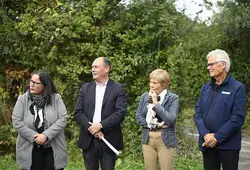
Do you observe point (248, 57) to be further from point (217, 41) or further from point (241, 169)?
point (241, 169)

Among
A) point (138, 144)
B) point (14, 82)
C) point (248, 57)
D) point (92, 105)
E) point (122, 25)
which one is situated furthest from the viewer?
point (248, 57)

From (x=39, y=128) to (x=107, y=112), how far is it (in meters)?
0.85

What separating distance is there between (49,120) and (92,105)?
0.59m

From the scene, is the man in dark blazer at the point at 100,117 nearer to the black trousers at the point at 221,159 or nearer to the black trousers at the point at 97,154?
the black trousers at the point at 97,154

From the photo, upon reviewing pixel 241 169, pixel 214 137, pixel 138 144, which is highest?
pixel 214 137

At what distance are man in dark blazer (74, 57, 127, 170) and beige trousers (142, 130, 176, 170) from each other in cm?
37

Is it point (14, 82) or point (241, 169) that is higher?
point (14, 82)

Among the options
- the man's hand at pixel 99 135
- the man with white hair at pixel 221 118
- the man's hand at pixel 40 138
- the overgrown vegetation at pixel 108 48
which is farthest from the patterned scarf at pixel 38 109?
the overgrown vegetation at pixel 108 48

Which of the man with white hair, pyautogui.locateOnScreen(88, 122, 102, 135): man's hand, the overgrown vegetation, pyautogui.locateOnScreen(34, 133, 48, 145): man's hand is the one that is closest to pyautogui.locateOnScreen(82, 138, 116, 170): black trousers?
pyautogui.locateOnScreen(88, 122, 102, 135): man's hand

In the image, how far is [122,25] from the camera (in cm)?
903

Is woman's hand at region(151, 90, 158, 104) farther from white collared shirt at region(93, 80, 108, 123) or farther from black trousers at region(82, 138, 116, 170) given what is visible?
black trousers at region(82, 138, 116, 170)

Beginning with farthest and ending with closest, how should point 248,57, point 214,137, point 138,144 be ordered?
1. point 248,57
2. point 138,144
3. point 214,137

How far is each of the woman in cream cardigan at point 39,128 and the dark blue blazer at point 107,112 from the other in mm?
318

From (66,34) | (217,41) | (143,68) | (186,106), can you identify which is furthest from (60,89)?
(217,41)
